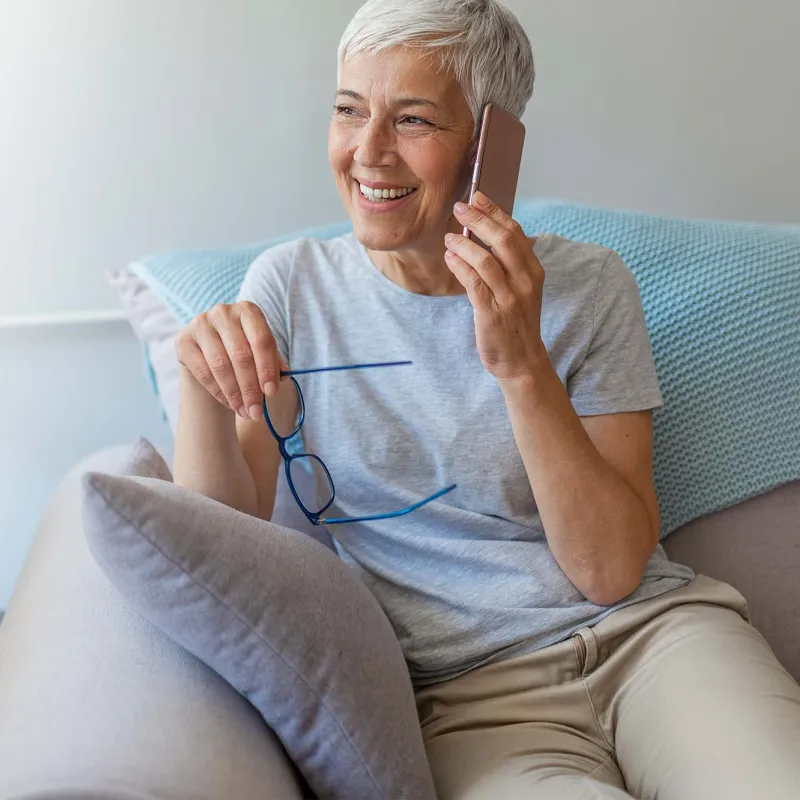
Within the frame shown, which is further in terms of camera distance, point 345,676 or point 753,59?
point 753,59

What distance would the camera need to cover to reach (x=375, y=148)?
3.71 feet

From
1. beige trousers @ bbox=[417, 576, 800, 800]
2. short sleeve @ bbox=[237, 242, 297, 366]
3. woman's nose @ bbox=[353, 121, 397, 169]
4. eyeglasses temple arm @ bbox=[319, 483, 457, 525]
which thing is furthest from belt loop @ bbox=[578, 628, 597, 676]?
woman's nose @ bbox=[353, 121, 397, 169]

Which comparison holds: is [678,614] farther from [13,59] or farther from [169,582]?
[13,59]

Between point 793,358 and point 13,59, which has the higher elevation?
point 13,59

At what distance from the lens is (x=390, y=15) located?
3.61 feet

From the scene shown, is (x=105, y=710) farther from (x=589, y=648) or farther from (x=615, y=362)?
(x=615, y=362)

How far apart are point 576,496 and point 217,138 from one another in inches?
39.9

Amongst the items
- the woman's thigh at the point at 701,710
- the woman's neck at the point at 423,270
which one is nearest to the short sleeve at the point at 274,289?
the woman's neck at the point at 423,270

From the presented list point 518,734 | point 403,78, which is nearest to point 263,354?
point 403,78

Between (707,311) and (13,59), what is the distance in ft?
4.11

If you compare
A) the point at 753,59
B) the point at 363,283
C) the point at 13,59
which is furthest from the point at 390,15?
the point at 753,59

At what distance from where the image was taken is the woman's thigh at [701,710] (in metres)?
0.94

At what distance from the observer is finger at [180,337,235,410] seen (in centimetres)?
104

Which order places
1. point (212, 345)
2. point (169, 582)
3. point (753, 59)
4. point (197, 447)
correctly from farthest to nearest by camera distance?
point (753, 59)
point (197, 447)
point (212, 345)
point (169, 582)
